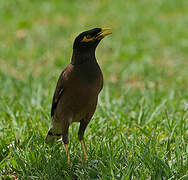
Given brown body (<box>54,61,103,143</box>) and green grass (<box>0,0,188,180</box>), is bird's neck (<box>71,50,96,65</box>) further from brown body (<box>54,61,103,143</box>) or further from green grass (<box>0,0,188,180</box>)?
green grass (<box>0,0,188,180</box>)

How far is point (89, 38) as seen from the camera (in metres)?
3.44

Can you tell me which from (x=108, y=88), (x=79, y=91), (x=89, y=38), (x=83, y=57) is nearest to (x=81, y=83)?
(x=79, y=91)

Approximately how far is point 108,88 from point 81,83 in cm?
295

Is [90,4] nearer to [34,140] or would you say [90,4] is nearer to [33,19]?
[33,19]

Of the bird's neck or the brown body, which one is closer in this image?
the brown body

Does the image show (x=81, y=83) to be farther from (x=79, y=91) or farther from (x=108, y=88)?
(x=108, y=88)

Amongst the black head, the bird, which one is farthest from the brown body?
the black head

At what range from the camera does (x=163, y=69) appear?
7.42 m

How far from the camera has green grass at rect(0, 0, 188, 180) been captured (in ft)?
11.1

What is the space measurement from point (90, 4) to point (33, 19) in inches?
92.2

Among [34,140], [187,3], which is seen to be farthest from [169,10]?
[34,140]

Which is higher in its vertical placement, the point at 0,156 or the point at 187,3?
the point at 187,3

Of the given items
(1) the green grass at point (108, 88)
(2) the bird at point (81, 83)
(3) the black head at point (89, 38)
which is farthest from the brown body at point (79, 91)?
(1) the green grass at point (108, 88)

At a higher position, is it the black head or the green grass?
the black head
